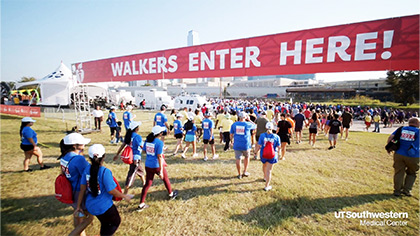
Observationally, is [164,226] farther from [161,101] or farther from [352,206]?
[161,101]

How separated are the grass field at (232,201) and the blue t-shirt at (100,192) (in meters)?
1.05

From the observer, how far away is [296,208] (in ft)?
12.7

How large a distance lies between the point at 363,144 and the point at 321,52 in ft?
26.4

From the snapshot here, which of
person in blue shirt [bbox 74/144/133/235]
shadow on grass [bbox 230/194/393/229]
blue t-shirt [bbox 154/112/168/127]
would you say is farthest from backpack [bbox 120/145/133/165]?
blue t-shirt [bbox 154/112/168/127]

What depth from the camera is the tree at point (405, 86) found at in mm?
29625

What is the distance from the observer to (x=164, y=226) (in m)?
3.33

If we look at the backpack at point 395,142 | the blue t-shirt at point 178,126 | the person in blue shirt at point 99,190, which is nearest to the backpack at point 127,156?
the person in blue shirt at point 99,190

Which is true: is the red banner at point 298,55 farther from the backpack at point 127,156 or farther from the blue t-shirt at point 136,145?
the backpack at point 127,156

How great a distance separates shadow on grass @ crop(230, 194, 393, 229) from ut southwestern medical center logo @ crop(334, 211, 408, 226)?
172 mm

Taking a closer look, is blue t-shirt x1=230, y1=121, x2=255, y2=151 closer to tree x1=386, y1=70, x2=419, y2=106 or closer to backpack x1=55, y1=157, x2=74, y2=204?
backpack x1=55, y1=157, x2=74, y2=204

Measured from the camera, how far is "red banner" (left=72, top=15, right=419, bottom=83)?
3.55 meters

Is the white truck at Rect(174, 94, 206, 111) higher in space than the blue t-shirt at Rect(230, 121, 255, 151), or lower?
higher

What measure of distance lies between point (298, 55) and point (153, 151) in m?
4.14

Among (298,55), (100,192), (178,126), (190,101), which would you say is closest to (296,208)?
(298,55)
